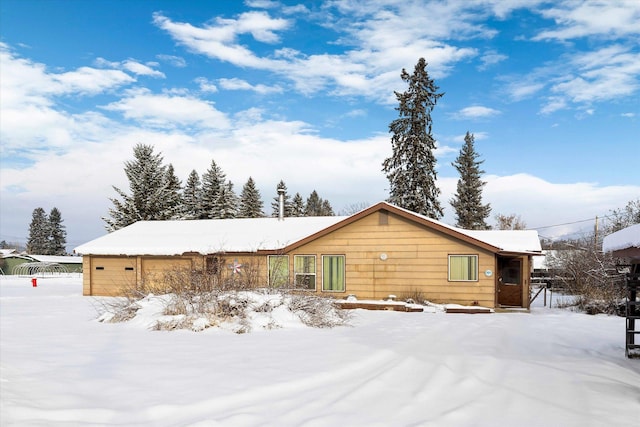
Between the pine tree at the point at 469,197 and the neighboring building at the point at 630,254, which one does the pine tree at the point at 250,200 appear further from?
the neighboring building at the point at 630,254

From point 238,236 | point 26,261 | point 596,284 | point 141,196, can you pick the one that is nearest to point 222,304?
point 238,236

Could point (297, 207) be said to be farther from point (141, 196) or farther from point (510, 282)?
point (510, 282)

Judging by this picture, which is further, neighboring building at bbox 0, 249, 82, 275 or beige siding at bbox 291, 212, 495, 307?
neighboring building at bbox 0, 249, 82, 275

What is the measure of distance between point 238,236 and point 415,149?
16500 millimetres

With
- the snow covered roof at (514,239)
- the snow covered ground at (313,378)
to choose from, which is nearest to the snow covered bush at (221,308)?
the snow covered ground at (313,378)

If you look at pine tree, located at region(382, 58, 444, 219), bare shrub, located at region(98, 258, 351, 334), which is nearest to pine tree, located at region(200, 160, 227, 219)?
pine tree, located at region(382, 58, 444, 219)

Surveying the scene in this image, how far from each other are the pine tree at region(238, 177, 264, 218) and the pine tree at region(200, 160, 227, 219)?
5072 mm

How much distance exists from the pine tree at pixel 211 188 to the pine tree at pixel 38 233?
1681 inches

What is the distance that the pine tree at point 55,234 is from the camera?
78.1 m

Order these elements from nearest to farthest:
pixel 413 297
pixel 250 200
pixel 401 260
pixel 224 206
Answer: pixel 413 297
pixel 401 260
pixel 224 206
pixel 250 200

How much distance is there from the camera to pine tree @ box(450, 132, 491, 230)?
1801 inches

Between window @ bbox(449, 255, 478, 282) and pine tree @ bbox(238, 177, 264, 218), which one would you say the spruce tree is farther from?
window @ bbox(449, 255, 478, 282)

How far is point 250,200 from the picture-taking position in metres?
55.8

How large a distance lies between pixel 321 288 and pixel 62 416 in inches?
584
